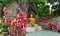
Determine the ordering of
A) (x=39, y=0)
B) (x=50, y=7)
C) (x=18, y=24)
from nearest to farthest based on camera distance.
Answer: (x=18, y=24), (x=39, y=0), (x=50, y=7)

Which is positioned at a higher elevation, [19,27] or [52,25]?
[19,27]

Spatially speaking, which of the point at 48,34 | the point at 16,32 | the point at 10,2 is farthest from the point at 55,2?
the point at 16,32

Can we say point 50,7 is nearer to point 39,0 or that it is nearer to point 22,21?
point 39,0

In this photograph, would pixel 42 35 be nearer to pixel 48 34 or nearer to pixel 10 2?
pixel 48 34

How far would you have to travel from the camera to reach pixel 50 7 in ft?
35.5

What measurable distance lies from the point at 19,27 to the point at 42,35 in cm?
72

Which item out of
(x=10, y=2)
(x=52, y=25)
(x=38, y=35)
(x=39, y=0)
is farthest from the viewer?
(x=39, y=0)

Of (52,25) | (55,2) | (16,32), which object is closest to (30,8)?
(52,25)

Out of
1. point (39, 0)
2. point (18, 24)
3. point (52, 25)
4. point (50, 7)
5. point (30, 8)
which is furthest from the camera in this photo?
point (50, 7)

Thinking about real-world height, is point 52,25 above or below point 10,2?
below

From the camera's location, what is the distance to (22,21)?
157 inches

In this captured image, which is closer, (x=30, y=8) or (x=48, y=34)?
(x=48, y=34)

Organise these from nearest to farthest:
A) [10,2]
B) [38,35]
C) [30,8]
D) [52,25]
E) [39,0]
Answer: [38,35], [52,25], [10,2], [30,8], [39,0]

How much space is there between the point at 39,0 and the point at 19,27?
240 inches
